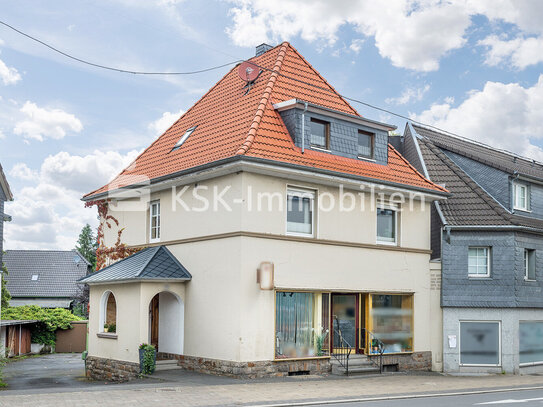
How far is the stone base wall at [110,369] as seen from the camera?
20500mm

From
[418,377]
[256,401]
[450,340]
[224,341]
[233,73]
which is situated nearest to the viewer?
[256,401]

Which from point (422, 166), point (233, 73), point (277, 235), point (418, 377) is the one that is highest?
point (233, 73)

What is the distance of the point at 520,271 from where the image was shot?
24.2m

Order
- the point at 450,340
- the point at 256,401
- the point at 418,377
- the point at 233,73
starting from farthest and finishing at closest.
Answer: the point at 233,73 < the point at 450,340 < the point at 418,377 < the point at 256,401

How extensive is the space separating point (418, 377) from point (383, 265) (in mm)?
3637

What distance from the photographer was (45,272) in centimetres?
5656

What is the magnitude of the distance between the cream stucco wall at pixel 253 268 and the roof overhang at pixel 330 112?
2273 mm

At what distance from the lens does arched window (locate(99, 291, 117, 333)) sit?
22.7m

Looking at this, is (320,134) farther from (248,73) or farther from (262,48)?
(262,48)

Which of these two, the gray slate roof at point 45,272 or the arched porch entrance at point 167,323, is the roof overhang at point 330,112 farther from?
the gray slate roof at point 45,272

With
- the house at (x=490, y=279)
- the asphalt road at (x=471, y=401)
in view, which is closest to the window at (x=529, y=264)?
the house at (x=490, y=279)

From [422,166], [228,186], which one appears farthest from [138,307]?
[422,166]

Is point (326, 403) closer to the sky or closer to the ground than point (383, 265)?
closer to the ground

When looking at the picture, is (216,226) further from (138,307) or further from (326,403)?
(326,403)
